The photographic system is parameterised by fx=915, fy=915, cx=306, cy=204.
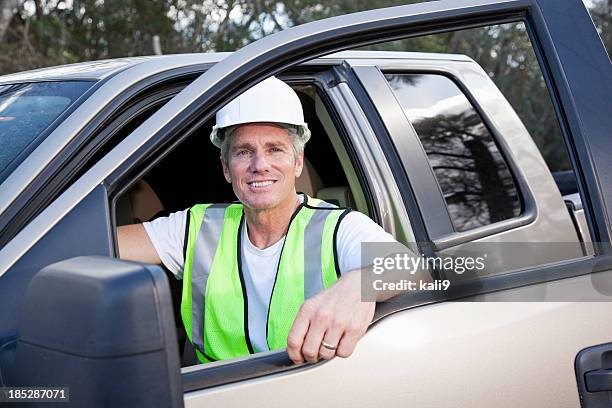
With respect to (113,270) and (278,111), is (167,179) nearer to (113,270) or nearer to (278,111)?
(278,111)

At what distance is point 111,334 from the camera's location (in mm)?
1279

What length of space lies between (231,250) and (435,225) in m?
0.79

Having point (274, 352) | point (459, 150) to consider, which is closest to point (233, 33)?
point (459, 150)

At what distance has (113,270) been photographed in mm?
1328

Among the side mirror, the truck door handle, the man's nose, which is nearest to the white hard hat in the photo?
the man's nose

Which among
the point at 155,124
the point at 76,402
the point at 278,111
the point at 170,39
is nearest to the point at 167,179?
the point at 278,111

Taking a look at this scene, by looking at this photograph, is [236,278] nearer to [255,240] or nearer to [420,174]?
[255,240]

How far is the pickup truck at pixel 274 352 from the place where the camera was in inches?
52.1

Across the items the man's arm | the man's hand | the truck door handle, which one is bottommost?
the truck door handle

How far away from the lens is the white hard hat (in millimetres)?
2436

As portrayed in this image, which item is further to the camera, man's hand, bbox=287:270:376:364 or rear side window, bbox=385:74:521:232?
rear side window, bbox=385:74:521:232

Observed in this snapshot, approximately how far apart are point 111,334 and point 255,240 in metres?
1.29

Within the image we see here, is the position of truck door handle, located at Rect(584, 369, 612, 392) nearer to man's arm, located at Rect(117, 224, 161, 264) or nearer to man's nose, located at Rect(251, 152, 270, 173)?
man's nose, located at Rect(251, 152, 270, 173)

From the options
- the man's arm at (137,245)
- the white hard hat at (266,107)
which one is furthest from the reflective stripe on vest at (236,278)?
the white hard hat at (266,107)
